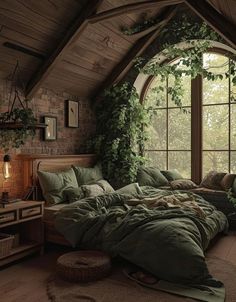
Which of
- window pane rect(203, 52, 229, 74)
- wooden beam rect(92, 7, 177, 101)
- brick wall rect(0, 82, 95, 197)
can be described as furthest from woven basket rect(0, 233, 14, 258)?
window pane rect(203, 52, 229, 74)

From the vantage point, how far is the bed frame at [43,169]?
3.99m

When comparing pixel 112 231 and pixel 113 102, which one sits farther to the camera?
pixel 113 102

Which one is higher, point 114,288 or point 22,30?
point 22,30

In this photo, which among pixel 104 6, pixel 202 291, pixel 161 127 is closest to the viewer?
pixel 202 291

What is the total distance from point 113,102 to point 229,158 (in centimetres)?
220

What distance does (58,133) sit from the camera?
17.2ft

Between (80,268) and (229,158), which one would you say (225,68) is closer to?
(229,158)

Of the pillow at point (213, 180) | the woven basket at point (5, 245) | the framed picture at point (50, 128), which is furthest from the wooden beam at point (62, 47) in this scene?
the pillow at point (213, 180)

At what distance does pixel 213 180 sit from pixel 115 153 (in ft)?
5.48

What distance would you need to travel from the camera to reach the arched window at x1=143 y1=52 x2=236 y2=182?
5.59 meters

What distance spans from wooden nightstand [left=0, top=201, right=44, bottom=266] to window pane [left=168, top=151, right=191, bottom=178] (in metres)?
2.92

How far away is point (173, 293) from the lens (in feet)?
9.29

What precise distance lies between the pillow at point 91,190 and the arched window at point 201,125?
1.93 meters

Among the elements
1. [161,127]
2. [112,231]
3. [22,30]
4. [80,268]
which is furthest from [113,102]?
[80,268]
